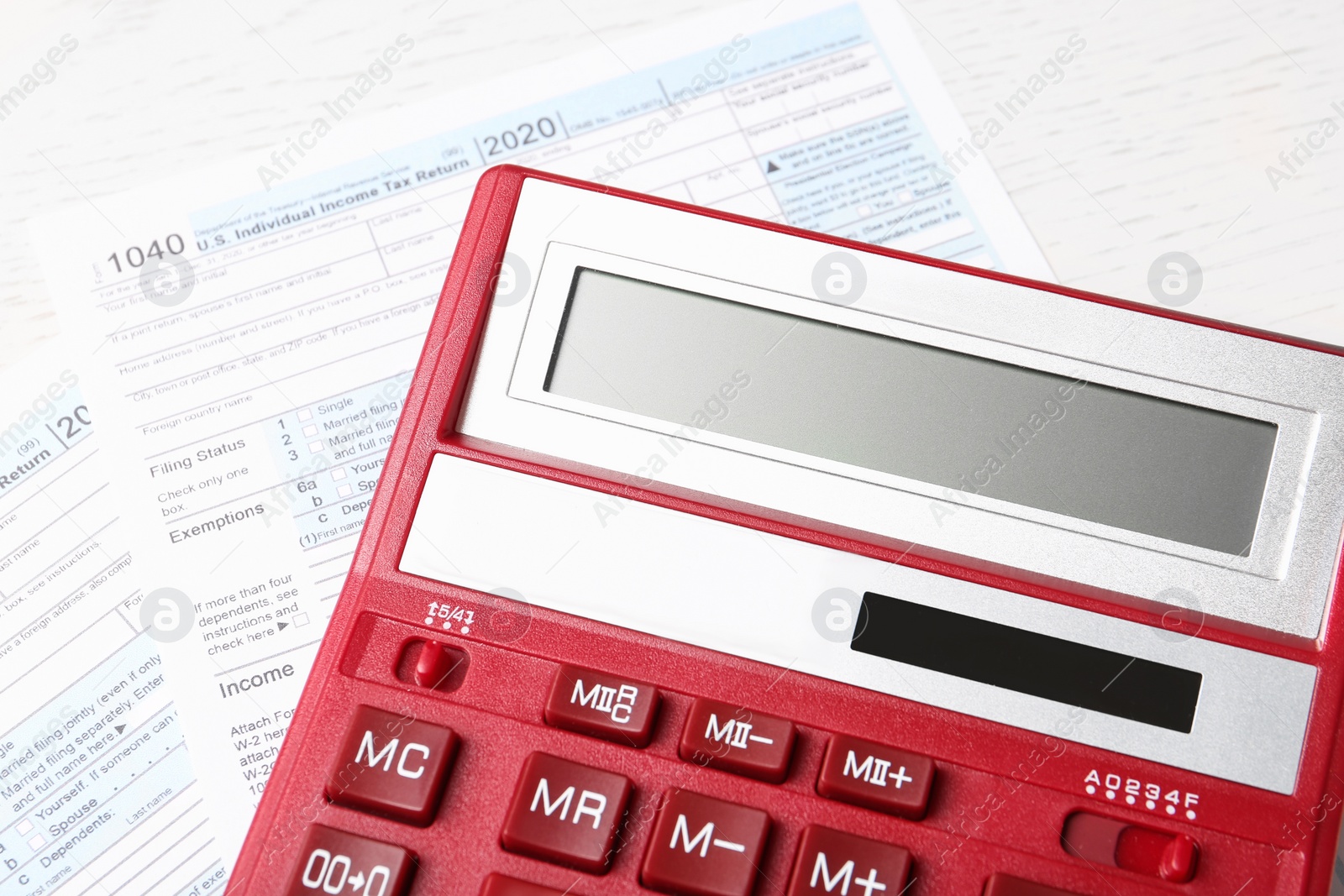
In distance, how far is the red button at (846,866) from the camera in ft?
1.33

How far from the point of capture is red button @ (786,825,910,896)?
406mm

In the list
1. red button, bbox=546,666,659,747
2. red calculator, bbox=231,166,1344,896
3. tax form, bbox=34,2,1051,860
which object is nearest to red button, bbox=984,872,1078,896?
red calculator, bbox=231,166,1344,896

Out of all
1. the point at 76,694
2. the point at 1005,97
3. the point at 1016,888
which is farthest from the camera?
the point at 1005,97

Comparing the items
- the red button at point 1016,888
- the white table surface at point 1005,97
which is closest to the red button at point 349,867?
the red button at point 1016,888

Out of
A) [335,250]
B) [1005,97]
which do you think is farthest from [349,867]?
Answer: [1005,97]

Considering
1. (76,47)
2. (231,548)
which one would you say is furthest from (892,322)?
(76,47)

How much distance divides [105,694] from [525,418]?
1.10 ft

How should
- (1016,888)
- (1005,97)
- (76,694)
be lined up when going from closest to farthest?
(1016,888)
(76,694)
(1005,97)

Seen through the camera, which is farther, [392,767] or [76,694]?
[76,694]

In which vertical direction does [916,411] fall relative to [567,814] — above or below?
above

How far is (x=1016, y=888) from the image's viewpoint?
1.34ft

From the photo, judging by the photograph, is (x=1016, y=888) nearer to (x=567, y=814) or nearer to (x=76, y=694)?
(x=567, y=814)

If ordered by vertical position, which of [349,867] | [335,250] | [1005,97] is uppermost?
[1005,97]

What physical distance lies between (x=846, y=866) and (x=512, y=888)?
13 centimetres
